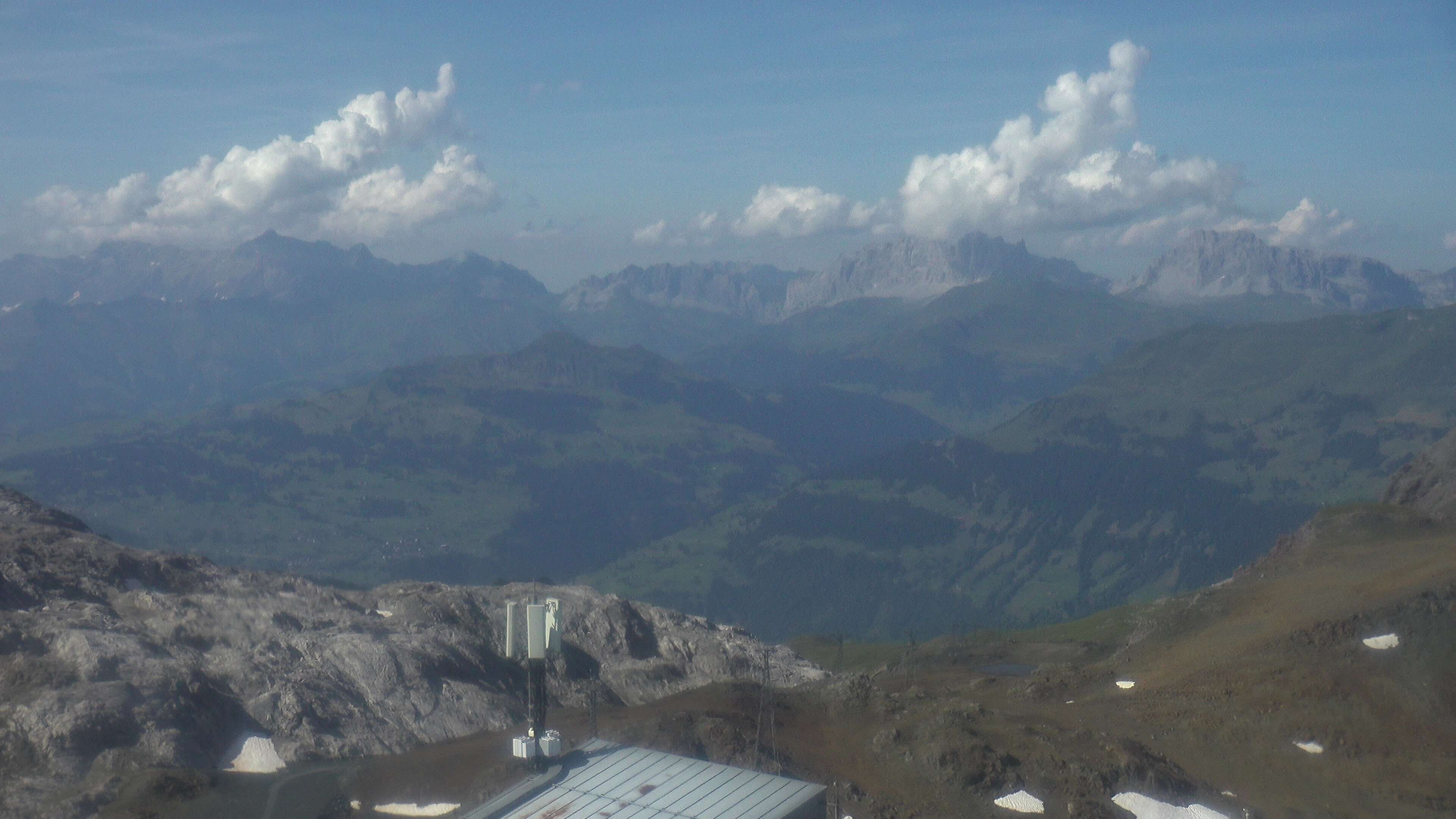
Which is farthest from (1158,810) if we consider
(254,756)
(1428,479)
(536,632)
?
(1428,479)

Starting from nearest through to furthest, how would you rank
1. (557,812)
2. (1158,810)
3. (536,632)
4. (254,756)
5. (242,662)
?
(557,812), (536,632), (1158,810), (254,756), (242,662)

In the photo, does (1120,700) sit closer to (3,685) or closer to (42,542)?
(3,685)

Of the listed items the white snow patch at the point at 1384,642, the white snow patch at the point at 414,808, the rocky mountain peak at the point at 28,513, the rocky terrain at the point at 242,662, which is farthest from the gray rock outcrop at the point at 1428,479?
the rocky mountain peak at the point at 28,513

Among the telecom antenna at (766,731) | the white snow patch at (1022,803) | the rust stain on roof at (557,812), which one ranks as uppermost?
the rust stain on roof at (557,812)

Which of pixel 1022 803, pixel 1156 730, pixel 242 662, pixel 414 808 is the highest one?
pixel 242 662

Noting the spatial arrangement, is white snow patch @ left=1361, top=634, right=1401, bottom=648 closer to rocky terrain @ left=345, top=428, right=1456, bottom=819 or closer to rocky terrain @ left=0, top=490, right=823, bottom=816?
rocky terrain @ left=345, top=428, right=1456, bottom=819

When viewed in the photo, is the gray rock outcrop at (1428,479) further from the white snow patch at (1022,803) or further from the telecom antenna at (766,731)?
the white snow patch at (1022,803)

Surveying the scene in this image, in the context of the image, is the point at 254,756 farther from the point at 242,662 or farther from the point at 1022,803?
the point at 1022,803

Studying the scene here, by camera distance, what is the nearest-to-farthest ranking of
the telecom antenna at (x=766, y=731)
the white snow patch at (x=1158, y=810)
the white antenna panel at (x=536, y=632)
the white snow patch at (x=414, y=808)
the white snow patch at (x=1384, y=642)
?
1. the white antenna panel at (x=536, y=632)
2. the white snow patch at (x=1158, y=810)
3. the white snow patch at (x=414, y=808)
4. the telecom antenna at (x=766, y=731)
5. the white snow patch at (x=1384, y=642)
